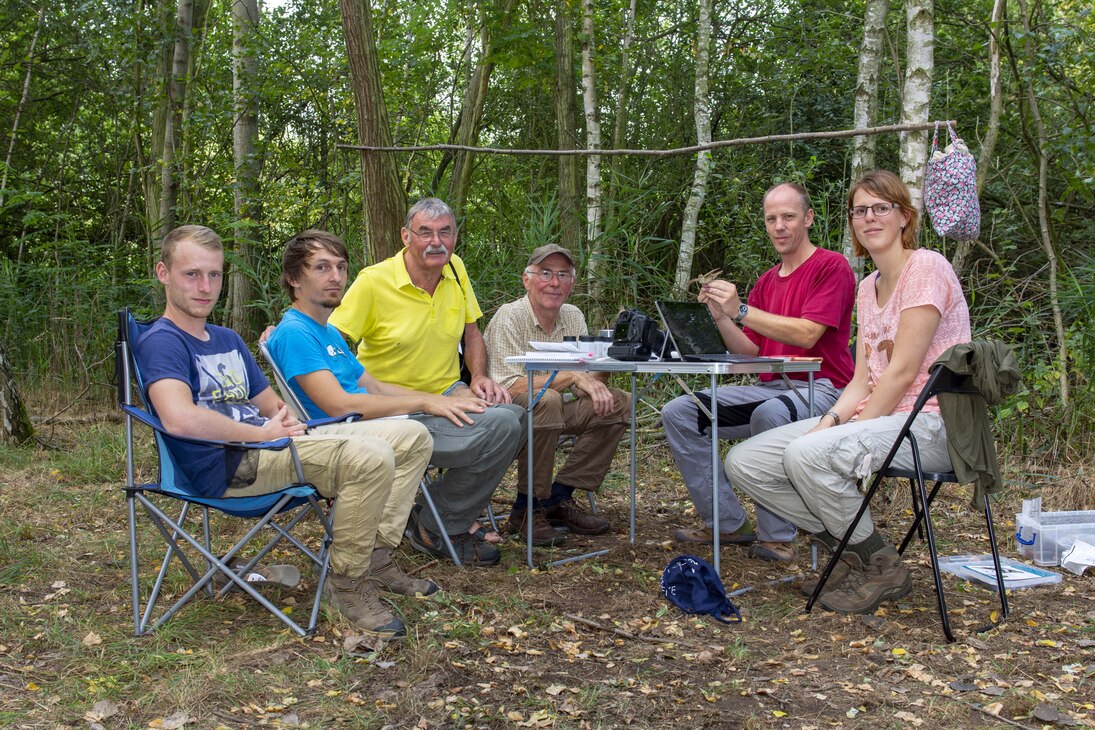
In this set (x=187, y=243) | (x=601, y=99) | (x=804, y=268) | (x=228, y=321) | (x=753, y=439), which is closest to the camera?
(x=187, y=243)

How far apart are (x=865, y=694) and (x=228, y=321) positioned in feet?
21.2

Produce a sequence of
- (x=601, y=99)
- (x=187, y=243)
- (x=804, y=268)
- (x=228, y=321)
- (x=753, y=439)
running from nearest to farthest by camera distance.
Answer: (x=187, y=243), (x=753, y=439), (x=804, y=268), (x=228, y=321), (x=601, y=99)

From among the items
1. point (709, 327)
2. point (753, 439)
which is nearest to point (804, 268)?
point (709, 327)

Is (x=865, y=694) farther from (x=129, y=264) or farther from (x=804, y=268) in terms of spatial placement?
(x=129, y=264)

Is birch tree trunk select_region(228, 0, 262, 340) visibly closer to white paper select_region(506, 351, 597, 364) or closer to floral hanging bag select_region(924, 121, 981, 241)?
white paper select_region(506, 351, 597, 364)

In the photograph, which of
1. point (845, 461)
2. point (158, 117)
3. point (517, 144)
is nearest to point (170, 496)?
point (845, 461)

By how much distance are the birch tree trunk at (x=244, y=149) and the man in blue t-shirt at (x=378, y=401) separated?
410cm

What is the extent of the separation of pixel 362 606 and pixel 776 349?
2.13m

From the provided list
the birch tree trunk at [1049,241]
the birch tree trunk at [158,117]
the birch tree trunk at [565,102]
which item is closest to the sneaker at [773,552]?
the birch tree trunk at [1049,241]

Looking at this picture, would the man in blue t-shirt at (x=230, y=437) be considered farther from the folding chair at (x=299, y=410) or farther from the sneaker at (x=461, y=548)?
the sneaker at (x=461, y=548)

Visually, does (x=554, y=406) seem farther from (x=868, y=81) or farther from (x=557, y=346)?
(x=868, y=81)

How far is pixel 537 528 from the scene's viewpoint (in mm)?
4105

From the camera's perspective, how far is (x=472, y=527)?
4.00 m

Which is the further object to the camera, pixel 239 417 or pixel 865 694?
pixel 239 417
